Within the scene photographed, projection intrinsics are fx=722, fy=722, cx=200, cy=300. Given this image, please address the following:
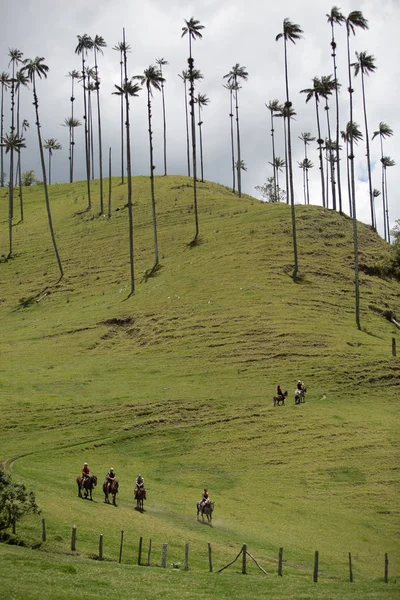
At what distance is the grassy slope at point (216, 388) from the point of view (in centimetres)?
4216

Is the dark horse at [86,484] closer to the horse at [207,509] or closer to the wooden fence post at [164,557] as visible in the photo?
the horse at [207,509]

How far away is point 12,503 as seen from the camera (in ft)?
111

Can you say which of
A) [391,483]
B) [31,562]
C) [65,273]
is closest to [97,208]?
[65,273]

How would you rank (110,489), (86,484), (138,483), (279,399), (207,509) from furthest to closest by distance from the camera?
(279,399) → (110,489) → (86,484) → (138,483) → (207,509)

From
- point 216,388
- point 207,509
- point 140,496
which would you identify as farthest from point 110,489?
point 216,388

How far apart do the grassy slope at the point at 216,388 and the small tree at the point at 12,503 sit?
933mm

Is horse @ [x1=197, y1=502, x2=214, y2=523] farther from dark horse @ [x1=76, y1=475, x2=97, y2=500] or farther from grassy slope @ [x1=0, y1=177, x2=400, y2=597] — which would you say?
dark horse @ [x1=76, y1=475, x2=97, y2=500]

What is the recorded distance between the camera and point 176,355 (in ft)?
246

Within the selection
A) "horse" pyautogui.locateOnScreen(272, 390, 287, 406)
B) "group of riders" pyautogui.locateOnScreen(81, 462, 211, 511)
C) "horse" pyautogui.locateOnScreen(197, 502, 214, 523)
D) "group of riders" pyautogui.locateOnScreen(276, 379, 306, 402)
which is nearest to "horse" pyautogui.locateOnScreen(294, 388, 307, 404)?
"group of riders" pyautogui.locateOnScreen(276, 379, 306, 402)

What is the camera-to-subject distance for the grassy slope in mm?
42156

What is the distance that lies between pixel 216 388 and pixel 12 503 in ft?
113

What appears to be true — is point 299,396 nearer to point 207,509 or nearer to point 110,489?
point 207,509

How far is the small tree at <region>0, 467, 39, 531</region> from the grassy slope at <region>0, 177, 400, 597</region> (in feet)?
3.06

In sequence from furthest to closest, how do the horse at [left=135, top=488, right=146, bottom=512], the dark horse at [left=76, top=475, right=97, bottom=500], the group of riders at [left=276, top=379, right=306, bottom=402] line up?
the group of riders at [left=276, top=379, right=306, bottom=402] < the dark horse at [left=76, top=475, right=97, bottom=500] < the horse at [left=135, top=488, right=146, bottom=512]
